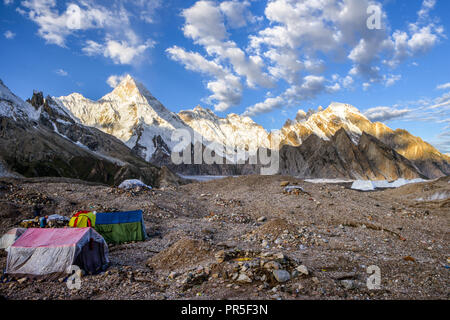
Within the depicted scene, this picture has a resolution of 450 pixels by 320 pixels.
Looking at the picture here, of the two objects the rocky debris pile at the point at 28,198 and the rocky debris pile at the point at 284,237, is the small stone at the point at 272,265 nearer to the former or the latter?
→ the rocky debris pile at the point at 284,237

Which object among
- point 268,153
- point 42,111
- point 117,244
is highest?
point 42,111

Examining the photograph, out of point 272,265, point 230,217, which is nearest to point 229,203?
point 230,217

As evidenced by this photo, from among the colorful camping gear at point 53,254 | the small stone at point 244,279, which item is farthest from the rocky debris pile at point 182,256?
the small stone at point 244,279

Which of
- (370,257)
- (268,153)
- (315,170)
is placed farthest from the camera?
(268,153)

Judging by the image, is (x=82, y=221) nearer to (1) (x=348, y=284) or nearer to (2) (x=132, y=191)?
(2) (x=132, y=191)

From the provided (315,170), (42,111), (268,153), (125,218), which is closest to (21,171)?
(42,111)

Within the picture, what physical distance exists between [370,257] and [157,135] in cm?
19136

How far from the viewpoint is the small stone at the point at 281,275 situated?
7230 mm

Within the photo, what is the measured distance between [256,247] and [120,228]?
7295 mm

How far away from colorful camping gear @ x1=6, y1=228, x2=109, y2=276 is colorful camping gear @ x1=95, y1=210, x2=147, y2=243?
4.08m

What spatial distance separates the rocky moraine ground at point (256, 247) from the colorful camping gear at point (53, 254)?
0.41m
